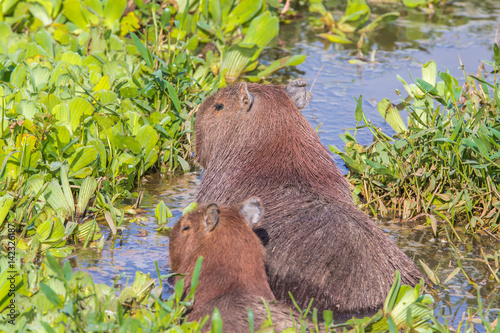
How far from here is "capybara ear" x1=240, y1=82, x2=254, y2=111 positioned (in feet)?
14.9

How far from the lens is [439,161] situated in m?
4.88

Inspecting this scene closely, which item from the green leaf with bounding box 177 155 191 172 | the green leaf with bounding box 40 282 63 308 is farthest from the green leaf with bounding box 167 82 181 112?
the green leaf with bounding box 40 282 63 308

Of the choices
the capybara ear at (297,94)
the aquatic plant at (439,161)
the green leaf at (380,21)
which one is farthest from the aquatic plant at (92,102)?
the green leaf at (380,21)

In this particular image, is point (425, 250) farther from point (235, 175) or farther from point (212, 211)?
point (212, 211)

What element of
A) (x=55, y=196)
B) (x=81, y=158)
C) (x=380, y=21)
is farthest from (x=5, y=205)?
(x=380, y=21)

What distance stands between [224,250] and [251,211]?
302 mm

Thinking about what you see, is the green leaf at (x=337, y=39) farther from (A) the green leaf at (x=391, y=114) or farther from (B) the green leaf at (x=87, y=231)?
(B) the green leaf at (x=87, y=231)

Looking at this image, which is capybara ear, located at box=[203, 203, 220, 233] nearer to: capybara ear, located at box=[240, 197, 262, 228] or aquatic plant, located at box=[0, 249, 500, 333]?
capybara ear, located at box=[240, 197, 262, 228]

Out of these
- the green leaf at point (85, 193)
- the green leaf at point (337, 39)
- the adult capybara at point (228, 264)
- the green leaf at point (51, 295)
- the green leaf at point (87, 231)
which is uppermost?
the green leaf at point (51, 295)

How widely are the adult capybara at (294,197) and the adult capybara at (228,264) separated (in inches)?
10.1

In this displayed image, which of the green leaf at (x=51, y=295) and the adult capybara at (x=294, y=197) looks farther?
the adult capybara at (x=294, y=197)

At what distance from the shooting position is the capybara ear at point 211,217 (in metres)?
3.46

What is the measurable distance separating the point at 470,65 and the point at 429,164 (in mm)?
3032

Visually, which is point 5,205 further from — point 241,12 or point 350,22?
point 350,22
